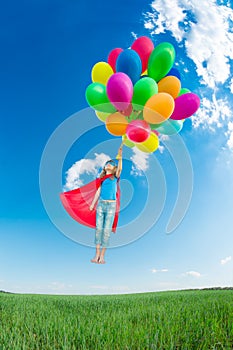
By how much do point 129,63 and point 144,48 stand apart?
0.63 m

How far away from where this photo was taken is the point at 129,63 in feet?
15.1

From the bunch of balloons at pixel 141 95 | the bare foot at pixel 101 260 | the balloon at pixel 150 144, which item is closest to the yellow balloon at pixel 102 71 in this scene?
the bunch of balloons at pixel 141 95

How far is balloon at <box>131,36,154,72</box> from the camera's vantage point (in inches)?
199

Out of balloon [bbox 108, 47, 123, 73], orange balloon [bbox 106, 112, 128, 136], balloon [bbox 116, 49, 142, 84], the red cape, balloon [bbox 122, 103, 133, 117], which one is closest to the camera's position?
balloon [bbox 116, 49, 142, 84]

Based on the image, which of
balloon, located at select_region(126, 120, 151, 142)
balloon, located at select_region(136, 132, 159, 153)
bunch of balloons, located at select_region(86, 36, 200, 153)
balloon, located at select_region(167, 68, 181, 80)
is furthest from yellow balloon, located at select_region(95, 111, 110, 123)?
balloon, located at select_region(167, 68, 181, 80)

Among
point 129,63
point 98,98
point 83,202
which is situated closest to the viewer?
point 129,63

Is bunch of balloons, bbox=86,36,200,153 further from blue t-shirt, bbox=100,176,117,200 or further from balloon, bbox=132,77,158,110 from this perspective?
blue t-shirt, bbox=100,176,117,200

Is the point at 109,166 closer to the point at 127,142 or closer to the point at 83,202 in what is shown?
the point at 127,142

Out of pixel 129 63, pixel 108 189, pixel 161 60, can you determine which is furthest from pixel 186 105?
pixel 108 189

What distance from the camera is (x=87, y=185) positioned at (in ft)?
17.7

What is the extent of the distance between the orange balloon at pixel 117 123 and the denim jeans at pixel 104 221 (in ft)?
3.57

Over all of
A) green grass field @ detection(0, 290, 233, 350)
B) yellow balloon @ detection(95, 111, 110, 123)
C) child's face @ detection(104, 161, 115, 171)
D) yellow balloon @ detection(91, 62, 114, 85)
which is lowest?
green grass field @ detection(0, 290, 233, 350)

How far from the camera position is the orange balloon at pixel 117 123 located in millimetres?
4977

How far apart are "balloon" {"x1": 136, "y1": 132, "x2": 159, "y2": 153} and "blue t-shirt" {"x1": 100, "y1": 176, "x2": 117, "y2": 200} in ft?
2.20
